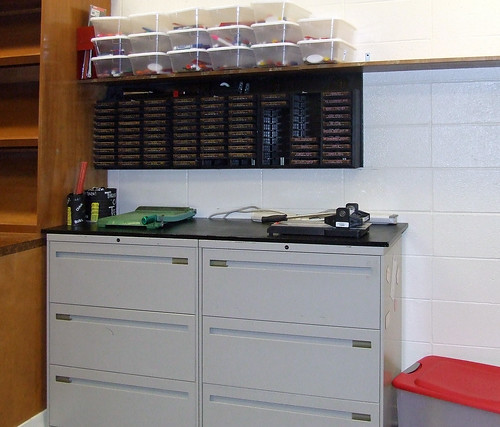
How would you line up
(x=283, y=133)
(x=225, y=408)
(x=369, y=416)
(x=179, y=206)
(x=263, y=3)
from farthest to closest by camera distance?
(x=179, y=206), (x=283, y=133), (x=263, y=3), (x=225, y=408), (x=369, y=416)

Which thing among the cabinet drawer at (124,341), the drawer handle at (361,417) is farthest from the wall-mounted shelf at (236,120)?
the drawer handle at (361,417)

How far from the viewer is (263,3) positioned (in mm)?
2434

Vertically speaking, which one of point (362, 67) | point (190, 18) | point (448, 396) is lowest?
point (448, 396)

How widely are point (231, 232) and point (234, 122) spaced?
2.00 feet

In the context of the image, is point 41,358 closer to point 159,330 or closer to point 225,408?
point 159,330

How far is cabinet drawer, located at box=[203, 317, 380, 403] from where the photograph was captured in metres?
2.00

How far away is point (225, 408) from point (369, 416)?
521mm

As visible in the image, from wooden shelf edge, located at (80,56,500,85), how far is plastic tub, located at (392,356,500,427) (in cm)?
120

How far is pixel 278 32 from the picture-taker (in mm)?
2451

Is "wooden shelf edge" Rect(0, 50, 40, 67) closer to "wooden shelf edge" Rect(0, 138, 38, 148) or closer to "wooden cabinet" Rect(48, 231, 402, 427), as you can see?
"wooden shelf edge" Rect(0, 138, 38, 148)

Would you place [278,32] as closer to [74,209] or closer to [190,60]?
[190,60]

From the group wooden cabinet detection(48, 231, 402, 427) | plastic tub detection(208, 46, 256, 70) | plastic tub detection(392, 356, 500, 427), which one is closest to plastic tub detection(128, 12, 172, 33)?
plastic tub detection(208, 46, 256, 70)

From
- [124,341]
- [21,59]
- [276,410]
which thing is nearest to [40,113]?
[21,59]

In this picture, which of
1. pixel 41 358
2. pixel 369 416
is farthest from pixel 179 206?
pixel 369 416
